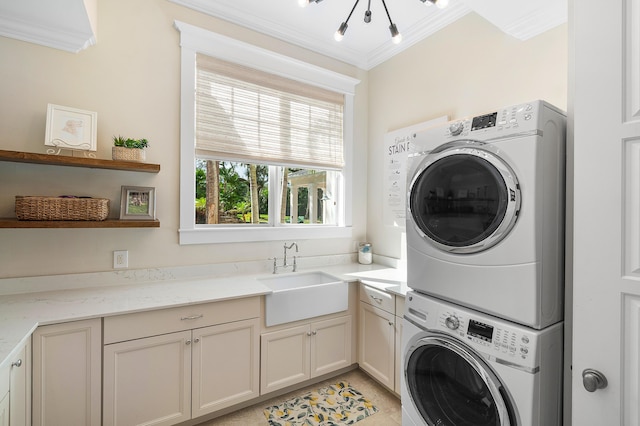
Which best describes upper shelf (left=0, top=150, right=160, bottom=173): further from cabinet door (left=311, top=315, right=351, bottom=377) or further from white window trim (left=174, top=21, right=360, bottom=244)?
cabinet door (left=311, top=315, right=351, bottom=377)

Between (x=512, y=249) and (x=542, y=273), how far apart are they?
0.13 m

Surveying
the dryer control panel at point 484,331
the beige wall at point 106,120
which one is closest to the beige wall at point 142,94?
the beige wall at point 106,120

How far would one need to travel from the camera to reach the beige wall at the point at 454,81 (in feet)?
6.31

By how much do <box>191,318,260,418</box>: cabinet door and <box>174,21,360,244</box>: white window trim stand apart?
762 mm

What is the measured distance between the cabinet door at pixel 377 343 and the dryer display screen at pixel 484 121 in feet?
4.45

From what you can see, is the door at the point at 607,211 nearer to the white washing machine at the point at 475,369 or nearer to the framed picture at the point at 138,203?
the white washing machine at the point at 475,369

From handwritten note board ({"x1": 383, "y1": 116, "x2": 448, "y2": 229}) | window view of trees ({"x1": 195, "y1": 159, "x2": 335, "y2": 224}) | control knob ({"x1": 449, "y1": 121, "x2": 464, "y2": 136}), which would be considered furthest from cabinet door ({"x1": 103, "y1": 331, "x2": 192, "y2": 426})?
handwritten note board ({"x1": 383, "y1": 116, "x2": 448, "y2": 229})

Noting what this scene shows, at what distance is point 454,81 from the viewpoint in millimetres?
2455

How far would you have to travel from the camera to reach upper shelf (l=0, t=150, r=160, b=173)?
5.52 feet

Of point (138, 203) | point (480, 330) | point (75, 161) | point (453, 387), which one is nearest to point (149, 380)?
point (138, 203)

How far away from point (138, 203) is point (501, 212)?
7.00 ft

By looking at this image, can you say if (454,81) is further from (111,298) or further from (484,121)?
(111,298)

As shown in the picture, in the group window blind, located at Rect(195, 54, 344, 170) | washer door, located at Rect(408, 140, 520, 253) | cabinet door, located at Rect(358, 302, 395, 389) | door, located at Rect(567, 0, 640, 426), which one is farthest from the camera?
window blind, located at Rect(195, 54, 344, 170)

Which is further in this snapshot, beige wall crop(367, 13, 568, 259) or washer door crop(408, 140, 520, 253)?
beige wall crop(367, 13, 568, 259)
